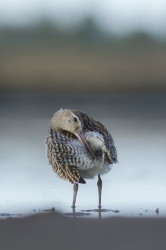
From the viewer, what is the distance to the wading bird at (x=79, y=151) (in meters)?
10.8

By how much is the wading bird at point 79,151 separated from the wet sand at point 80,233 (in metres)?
Answer: 1.18

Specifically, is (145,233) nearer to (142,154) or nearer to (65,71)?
(142,154)

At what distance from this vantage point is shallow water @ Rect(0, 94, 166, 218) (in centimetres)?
1078

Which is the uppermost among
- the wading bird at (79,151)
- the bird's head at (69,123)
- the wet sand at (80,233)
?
the bird's head at (69,123)

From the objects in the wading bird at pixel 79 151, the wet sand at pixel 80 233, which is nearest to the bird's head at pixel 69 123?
the wading bird at pixel 79 151

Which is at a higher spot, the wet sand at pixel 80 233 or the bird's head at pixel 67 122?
the bird's head at pixel 67 122

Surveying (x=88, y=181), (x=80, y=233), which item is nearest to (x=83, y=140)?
(x=88, y=181)

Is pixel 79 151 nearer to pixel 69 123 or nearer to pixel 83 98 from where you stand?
pixel 69 123

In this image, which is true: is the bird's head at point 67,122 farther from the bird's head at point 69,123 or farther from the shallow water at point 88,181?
the shallow water at point 88,181

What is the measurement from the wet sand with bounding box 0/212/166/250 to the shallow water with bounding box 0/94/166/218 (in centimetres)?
71

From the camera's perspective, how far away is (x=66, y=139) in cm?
1128

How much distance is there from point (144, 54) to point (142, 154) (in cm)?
2146

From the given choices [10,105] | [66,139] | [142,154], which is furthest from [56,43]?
[66,139]

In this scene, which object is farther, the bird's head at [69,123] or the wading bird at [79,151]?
the bird's head at [69,123]
